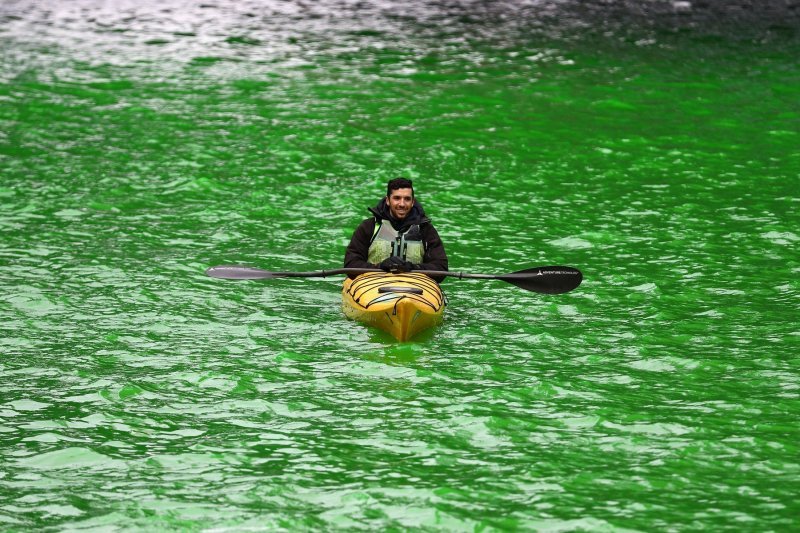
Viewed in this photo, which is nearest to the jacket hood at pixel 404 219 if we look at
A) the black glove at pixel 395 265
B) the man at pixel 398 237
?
the man at pixel 398 237

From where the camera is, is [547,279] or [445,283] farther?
[445,283]

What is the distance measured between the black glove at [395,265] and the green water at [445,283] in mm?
554

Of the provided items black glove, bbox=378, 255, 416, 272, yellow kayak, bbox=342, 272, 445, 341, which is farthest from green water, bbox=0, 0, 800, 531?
black glove, bbox=378, 255, 416, 272

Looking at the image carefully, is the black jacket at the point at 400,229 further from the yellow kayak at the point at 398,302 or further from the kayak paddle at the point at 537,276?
the kayak paddle at the point at 537,276

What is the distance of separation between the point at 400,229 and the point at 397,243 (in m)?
0.12

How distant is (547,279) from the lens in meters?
10.7

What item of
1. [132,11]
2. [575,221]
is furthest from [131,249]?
[132,11]

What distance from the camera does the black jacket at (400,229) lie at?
10.4 metres

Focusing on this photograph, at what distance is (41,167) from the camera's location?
15898 mm

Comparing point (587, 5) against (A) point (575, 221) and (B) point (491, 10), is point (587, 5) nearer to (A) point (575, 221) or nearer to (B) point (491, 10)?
(B) point (491, 10)

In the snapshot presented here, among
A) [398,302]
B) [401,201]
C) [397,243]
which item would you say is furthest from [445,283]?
[398,302]

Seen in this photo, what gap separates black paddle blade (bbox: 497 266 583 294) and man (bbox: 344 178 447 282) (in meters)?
0.73

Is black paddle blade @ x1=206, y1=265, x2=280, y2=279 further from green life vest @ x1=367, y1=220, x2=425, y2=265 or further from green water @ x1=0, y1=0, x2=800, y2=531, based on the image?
green life vest @ x1=367, y1=220, x2=425, y2=265

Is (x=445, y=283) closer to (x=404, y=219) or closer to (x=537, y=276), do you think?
(x=537, y=276)
